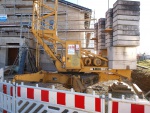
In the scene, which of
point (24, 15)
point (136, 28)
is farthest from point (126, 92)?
point (24, 15)

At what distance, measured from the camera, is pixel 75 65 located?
29.6 feet

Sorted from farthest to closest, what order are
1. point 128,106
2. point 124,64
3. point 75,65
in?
point 75,65
point 124,64
point 128,106

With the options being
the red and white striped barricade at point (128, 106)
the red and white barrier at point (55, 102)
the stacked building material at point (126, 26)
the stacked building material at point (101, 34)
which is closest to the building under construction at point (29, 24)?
the stacked building material at point (101, 34)

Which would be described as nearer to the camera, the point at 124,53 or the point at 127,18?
the point at 127,18

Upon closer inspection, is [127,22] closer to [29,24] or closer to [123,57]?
[123,57]

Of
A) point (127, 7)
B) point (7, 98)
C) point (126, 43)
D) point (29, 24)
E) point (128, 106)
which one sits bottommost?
point (7, 98)

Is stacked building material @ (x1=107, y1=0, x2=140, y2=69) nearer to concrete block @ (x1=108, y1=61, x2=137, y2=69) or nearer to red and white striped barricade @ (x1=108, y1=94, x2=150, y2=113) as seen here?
concrete block @ (x1=108, y1=61, x2=137, y2=69)

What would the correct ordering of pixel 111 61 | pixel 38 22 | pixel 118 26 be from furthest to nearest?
pixel 38 22, pixel 111 61, pixel 118 26

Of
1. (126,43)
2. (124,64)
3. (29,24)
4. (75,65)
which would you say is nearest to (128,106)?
(126,43)

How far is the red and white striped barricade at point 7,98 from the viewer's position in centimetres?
526

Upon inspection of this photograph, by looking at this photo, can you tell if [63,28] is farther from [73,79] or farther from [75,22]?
[73,79]

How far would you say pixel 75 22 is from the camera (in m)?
19.7

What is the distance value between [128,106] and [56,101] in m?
1.64

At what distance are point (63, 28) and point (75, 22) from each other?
1.37 metres
